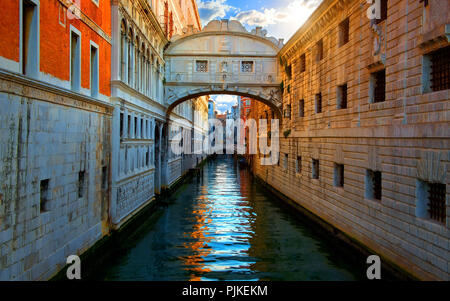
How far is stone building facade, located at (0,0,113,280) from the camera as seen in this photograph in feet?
18.7

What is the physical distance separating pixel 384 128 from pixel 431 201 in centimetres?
210

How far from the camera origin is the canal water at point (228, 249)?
8883 mm

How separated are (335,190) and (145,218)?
7.42 metres

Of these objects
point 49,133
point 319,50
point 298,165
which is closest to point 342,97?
point 319,50

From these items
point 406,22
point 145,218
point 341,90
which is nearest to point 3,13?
point 406,22

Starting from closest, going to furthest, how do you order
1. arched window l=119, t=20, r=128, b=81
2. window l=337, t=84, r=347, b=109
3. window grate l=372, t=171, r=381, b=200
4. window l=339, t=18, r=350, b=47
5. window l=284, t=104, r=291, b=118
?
window grate l=372, t=171, r=381, b=200
window l=339, t=18, r=350, b=47
window l=337, t=84, r=347, b=109
arched window l=119, t=20, r=128, b=81
window l=284, t=104, r=291, b=118

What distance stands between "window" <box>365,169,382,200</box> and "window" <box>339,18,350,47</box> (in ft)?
14.6

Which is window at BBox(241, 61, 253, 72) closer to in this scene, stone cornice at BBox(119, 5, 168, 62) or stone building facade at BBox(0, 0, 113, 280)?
stone cornice at BBox(119, 5, 168, 62)

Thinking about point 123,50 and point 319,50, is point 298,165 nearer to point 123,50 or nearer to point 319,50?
point 319,50

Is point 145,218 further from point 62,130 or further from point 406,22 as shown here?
point 406,22

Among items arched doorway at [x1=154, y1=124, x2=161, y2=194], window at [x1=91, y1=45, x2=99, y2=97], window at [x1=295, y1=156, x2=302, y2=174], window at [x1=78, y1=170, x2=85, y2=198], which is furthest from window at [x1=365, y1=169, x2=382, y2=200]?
arched doorway at [x1=154, y1=124, x2=161, y2=194]

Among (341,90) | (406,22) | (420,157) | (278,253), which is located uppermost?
(406,22)

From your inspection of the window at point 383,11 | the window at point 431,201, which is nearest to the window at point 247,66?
the window at point 383,11
